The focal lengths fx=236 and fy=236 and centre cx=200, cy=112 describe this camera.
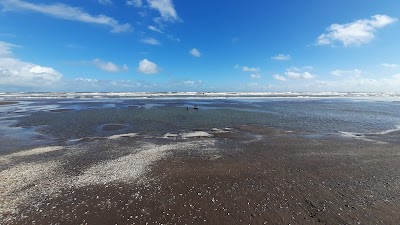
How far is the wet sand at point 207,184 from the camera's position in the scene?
9578 millimetres

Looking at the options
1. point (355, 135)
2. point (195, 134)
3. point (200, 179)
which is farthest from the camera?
point (195, 134)

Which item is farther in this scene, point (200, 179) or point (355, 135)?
point (355, 135)

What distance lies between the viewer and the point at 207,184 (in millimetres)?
12484

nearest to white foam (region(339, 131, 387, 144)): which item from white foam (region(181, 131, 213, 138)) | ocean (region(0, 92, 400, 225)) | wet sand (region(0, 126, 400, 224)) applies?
ocean (region(0, 92, 400, 225))

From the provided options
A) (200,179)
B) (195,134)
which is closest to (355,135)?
(195,134)

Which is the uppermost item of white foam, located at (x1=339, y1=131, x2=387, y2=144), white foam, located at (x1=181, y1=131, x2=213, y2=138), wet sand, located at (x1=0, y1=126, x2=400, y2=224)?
white foam, located at (x1=339, y1=131, x2=387, y2=144)

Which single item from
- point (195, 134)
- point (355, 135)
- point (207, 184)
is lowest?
point (207, 184)

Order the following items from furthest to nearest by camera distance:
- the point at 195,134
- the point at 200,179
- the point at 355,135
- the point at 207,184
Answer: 1. the point at 195,134
2. the point at 355,135
3. the point at 200,179
4. the point at 207,184

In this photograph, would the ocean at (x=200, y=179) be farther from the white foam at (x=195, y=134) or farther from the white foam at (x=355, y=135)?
the white foam at (x=195, y=134)

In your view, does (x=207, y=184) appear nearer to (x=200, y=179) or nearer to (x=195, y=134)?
(x=200, y=179)

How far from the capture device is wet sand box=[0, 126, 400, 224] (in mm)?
9578

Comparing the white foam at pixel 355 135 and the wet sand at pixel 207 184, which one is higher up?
the white foam at pixel 355 135

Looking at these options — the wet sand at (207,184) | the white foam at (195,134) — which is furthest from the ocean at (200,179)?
the white foam at (195,134)

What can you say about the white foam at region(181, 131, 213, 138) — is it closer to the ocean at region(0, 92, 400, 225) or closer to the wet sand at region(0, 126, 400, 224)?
the ocean at region(0, 92, 400, 225)
